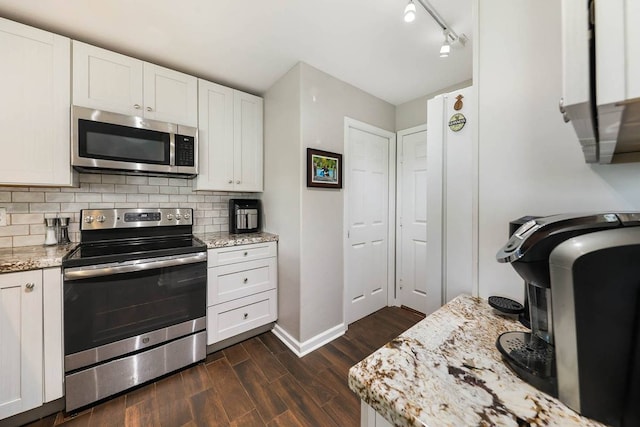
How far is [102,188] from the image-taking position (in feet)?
6.39

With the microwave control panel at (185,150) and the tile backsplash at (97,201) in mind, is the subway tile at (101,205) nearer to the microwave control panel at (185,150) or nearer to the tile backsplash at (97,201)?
the tile backsplash at (97,201)

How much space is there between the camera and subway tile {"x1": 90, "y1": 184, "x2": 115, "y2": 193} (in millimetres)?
1919

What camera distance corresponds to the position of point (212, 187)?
2.20 m

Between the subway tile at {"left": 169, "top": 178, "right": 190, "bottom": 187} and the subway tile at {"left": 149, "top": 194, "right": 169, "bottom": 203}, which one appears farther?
the subway tile at {"left": 169, "top": 178, "right": 190, "bottom": 187}

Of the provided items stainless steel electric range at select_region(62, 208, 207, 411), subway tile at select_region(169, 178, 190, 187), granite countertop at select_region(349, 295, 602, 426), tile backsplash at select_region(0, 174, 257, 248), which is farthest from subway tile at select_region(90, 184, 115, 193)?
granite countertop at select_region(349, 295, 602, 426)

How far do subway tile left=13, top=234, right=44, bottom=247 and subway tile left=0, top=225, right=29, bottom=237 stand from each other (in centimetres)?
3

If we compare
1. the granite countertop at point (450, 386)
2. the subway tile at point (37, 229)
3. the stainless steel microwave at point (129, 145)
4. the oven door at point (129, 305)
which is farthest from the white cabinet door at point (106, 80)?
the granite countertop at point (450, 386)

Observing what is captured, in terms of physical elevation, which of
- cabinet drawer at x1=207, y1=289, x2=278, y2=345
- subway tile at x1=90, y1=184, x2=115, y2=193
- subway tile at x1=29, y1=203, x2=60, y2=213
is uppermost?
subway tile at x1=90, y1=184, x2=115, y2=193

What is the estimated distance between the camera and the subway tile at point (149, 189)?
2.10 metres

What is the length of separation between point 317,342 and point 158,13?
2686mm

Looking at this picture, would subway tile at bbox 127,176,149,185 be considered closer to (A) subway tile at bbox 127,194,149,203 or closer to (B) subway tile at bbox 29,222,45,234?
(A) subway tile at bbox 127,194,149,203

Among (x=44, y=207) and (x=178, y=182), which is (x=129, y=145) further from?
(x=44, y=207)

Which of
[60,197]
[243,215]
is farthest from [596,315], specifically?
[60,197]

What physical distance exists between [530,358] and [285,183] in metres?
1.93
